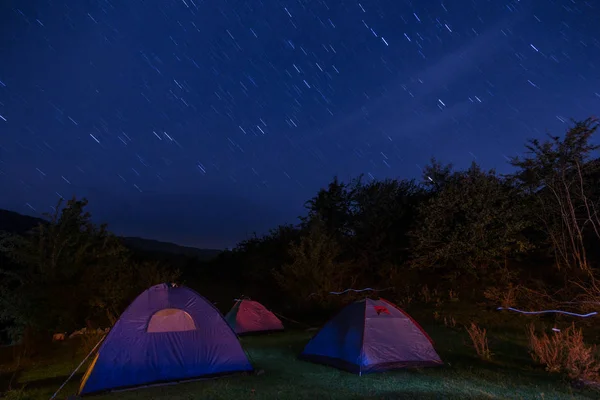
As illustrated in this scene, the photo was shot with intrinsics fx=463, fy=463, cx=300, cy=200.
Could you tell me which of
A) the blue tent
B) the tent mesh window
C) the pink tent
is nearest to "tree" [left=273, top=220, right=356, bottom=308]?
the pink tent

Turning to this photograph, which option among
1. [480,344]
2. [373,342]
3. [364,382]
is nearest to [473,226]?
[480,344]

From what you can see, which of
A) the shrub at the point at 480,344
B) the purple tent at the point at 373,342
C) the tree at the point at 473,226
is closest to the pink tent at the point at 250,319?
the purple tent at the point at 373,342

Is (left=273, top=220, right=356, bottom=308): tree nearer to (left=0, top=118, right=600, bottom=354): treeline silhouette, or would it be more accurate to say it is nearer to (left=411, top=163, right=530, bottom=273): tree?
(left=0, top=118, right=600, bottom=354): treeline silhouette

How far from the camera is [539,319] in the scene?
14516mm

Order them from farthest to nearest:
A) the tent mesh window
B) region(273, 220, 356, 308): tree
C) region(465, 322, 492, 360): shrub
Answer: region(273, 220, 356, 308): tree < region(465, 322, 492, 360): shrub < the tent mesh window

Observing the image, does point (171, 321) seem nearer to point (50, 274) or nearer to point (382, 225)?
point (50, 274)

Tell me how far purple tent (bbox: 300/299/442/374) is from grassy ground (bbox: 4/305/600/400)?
24 centimetres

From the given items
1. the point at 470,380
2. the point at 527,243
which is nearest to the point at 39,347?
the point at 470,380

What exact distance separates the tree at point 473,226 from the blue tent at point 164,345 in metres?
13.5

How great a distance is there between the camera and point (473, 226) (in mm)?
19641

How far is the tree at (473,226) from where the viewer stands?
63.9 feet

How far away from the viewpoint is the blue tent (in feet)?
27.0

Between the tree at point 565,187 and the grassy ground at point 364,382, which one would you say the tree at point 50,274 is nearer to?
the grassy ground at point 364,382

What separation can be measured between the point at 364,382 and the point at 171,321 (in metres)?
3.86
